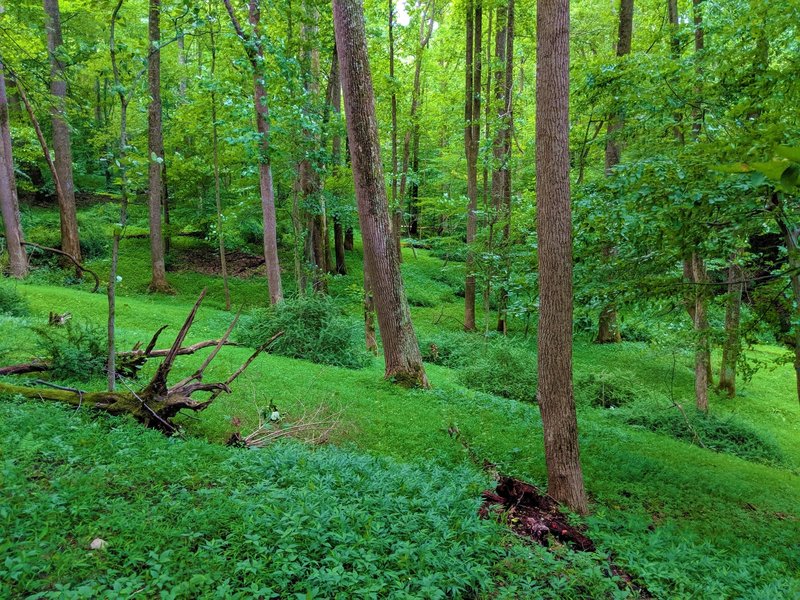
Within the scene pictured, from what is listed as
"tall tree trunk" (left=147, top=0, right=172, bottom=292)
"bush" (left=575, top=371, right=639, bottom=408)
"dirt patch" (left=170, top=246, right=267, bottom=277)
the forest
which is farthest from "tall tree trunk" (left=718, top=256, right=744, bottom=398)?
"dirt patch" (left=170, top=246, right=267, bottom=277)

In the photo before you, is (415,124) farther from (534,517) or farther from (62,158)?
(534,517)

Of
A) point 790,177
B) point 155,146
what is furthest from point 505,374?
point 155,146

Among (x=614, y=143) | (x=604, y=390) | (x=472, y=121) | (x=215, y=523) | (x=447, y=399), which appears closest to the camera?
(x=215, y=523)

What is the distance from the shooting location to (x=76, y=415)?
439 cm

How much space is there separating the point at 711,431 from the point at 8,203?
1766 centimetres

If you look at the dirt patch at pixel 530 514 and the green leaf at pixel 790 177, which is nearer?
the green leaf at pixel 790 177

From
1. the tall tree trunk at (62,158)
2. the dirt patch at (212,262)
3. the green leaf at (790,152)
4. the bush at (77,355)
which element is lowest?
the bush at (77,355)

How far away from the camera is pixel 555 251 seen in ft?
15.8

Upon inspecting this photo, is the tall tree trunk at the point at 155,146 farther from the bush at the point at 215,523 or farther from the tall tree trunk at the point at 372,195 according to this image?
the bush at the point at 215,523

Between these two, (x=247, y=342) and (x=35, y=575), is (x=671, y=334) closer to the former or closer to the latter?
(x=247, y=342)

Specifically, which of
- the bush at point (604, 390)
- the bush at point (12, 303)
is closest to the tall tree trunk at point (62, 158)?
the bush at point (12, 303)

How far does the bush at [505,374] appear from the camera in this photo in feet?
34.9

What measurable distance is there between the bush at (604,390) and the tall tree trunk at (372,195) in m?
4.91

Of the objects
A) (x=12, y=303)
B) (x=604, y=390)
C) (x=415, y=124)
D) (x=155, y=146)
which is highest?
(x=415, y=124)
